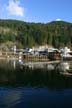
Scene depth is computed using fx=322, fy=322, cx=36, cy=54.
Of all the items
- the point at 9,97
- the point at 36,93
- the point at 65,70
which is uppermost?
the point at 65,70

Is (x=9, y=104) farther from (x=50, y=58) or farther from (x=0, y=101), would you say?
(x=50, y=58)

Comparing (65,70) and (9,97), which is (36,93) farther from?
(65,70)

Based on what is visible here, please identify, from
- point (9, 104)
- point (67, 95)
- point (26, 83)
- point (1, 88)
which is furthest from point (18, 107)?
point (26, 83)

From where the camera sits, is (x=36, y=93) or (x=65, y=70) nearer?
(x=36, y=93)

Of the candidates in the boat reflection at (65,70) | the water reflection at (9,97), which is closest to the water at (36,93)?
the water reflection at (9,97)

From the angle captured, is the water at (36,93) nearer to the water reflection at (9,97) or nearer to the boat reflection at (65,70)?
the water reflection at (9,97)

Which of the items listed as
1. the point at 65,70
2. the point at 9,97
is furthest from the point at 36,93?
the point at 65,70

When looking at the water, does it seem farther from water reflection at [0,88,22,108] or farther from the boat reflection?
the boat reflection

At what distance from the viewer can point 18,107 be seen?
37062mm

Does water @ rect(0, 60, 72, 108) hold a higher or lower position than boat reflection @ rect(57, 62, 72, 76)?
lower

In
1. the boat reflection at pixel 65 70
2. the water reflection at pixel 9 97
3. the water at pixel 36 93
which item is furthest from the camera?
the boat reflection at pixel 65 70

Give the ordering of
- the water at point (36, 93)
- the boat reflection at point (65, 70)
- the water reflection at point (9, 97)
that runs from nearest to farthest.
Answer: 1. the water reflection at point (9, 97)
2. the water at point (36, 93)
3. the boat reflection at point (65, 70)

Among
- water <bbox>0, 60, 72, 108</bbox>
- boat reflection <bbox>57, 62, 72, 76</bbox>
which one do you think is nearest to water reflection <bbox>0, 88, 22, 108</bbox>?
water <bbox>0, 60, 72, 108</bbox>

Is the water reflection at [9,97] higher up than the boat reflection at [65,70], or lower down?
lower down
